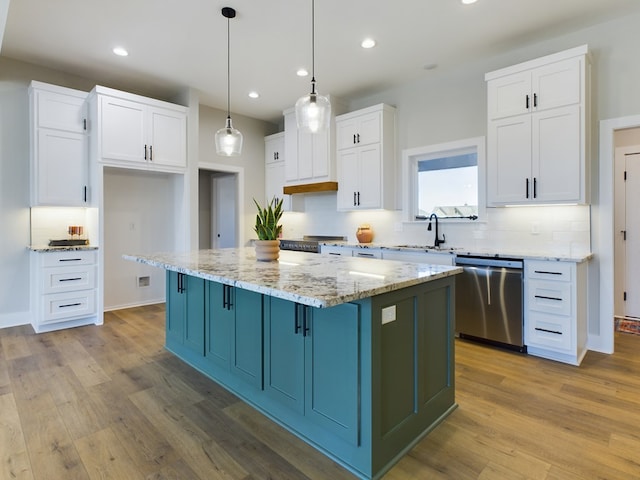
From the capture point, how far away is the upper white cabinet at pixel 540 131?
3156 millimetres

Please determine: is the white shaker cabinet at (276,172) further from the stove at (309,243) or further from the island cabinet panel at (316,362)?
the island cabinet panel at (316,362)

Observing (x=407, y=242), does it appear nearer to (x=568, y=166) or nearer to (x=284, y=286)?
(x=568, y=166)

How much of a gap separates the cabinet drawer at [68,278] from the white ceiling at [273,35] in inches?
90.2

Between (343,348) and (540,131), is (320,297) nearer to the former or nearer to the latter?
(343,348)

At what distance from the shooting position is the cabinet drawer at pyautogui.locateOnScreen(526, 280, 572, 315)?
3.04 metres

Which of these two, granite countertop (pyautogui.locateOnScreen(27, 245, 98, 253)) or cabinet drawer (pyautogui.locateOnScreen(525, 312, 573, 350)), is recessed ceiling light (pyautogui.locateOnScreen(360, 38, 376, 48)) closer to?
cabinet drawer (pyautogui.locateOnScreen(525, 312, 573, 350))

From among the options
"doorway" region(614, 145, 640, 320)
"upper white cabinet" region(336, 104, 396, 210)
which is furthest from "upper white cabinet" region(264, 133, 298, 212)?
"doorway" region(614, 145, 640, 320)

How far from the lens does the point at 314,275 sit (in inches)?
80.0

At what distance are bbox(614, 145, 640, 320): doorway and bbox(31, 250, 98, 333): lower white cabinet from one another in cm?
628

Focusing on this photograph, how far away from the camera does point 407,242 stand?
4707mm

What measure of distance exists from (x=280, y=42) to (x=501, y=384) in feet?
11.8

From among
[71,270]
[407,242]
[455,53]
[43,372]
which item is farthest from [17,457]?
[455,53]

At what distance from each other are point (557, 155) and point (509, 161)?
1.30 ft

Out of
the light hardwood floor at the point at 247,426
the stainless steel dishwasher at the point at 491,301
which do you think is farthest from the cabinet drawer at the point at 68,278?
the stainless steel dishwasher at the point at 491,301
